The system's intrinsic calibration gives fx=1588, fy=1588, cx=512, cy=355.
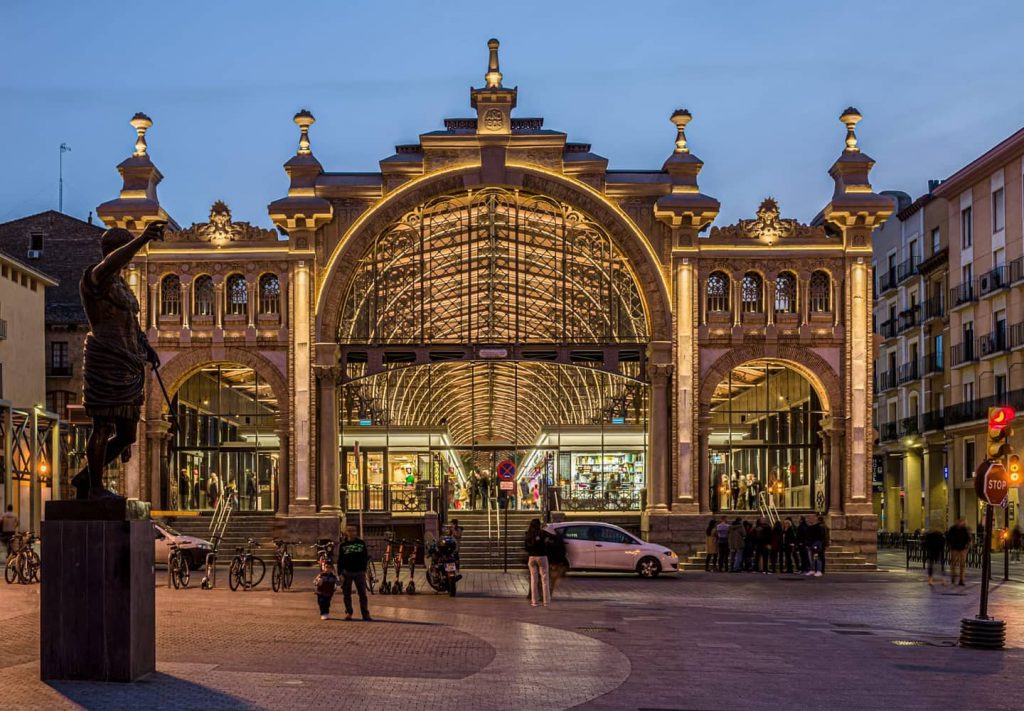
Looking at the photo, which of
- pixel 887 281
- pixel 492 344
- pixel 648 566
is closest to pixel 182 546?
pixel 648 566

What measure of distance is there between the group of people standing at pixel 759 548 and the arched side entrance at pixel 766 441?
3.84m

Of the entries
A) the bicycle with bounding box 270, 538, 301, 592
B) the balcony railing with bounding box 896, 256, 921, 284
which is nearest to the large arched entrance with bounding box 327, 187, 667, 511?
the bicycle with bounding box 270, 538, 301, 592

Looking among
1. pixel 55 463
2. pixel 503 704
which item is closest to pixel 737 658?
pixel 503 704

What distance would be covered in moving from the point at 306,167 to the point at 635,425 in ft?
42.0

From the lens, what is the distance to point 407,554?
3972 centimetres

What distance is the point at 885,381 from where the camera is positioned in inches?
3196

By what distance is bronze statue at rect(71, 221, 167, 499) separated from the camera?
16656 millimetres

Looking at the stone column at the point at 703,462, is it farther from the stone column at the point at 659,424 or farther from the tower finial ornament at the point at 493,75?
the tower finial ornament at the point at 493,75

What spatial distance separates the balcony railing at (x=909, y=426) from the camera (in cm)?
7444

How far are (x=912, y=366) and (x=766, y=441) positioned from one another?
2842 centimetres

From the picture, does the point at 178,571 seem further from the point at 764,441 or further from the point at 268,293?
the point at 764,441

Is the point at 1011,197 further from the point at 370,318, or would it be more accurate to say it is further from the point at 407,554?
the point at 407,554

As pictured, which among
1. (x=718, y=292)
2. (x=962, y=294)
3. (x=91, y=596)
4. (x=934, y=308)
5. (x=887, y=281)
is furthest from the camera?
(x=887, y=281)

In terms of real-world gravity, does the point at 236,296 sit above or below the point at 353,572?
above
